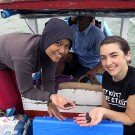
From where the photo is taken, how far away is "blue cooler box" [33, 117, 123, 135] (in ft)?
6.09

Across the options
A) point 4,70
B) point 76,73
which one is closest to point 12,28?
point 76,73

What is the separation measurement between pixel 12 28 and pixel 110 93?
8970 millimetres

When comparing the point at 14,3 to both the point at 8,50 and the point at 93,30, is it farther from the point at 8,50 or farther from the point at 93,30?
the point at 93,30

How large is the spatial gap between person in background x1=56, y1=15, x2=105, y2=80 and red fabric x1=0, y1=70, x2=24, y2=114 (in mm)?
1010

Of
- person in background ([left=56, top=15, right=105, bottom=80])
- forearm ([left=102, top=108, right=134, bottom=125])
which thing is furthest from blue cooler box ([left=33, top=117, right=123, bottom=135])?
person in background ([left=56, top=15, right=105, bottom=80])

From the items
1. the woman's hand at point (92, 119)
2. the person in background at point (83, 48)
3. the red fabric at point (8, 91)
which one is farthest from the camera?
the person in background at point (83, 48)

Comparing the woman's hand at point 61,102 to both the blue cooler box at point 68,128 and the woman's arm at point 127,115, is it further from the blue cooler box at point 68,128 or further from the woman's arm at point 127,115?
the woman's arm at point 127,115

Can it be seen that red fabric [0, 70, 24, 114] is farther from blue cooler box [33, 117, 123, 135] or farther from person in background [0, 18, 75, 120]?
blue cooler box [33, 117, 123, 135]

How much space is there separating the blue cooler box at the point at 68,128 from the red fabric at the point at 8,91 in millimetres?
840

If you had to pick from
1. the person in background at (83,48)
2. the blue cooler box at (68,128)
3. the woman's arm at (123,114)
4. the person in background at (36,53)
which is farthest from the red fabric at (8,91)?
the woman's arm at (123,114)

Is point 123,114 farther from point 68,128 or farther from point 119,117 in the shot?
point 68,128

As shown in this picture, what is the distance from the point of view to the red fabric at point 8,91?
2645 millimetres

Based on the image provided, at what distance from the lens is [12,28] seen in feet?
34.8

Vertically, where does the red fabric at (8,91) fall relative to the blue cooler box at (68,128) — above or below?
below
